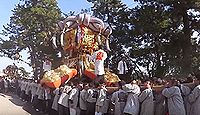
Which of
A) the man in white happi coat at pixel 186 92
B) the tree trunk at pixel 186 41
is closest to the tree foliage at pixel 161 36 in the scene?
the tree trunk at pixel 186 41

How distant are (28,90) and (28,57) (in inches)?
970

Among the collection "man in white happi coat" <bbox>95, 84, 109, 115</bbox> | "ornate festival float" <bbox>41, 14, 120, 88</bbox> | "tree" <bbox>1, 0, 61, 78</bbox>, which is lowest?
"man in white happi coat" <bbox>95, 84, 109, 115</bbox>

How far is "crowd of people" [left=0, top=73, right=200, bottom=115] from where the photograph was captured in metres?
9.53

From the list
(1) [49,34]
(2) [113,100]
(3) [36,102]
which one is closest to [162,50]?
(3) [36,102]

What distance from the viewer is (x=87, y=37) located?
20094 millimetres

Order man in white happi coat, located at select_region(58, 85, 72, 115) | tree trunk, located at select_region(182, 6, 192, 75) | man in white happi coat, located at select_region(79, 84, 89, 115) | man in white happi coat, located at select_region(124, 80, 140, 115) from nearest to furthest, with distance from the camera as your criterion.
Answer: man in white happi coat, located at select_region(124, 80, 140, 115), man in white happi coat, located at select_region(79, 84, 89, 115), man in white happi coat, located at select_region(58, 85, 72, 115), tree trunk, located at select_region(182, 6, 192, 75)

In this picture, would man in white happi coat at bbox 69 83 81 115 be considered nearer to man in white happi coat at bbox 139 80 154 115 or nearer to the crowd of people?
the crowd of people

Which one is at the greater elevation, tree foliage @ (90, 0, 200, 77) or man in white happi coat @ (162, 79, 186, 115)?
tree foliage @ (90, 0, 200, 77)

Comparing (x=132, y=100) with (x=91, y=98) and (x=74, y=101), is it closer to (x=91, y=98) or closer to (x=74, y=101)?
(x=91, y=98)

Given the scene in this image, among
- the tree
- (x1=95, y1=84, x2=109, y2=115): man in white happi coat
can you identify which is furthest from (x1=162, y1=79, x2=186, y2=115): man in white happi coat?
the tree

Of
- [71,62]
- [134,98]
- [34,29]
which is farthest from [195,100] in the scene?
[34,29]

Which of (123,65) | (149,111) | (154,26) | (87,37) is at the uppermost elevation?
(154,26)

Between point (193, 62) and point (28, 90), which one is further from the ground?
point (193, 62)

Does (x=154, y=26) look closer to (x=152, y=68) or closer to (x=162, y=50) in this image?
(x=162, y=50)
